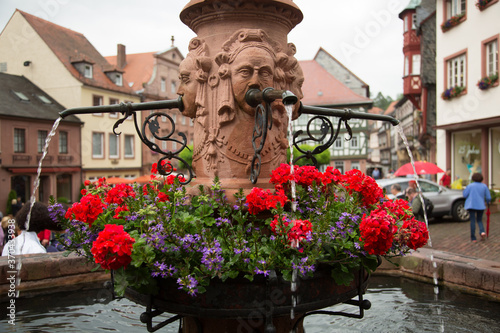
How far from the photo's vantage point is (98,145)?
104ft

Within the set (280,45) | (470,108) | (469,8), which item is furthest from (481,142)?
(280,45)

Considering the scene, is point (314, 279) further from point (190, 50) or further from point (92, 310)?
point (92, 310)

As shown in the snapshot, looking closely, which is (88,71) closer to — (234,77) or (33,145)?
(33,145)

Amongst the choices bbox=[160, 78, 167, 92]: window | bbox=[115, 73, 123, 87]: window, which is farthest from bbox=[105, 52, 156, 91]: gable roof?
bbox=[115, 73, 123, 87]: window

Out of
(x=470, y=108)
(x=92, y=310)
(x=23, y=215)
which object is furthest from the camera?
(x=470, y=108)

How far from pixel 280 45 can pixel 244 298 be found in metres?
1.91

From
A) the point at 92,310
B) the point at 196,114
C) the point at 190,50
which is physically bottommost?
the point at 92,310

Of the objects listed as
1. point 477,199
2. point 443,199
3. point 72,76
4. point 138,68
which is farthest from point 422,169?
point 138,68

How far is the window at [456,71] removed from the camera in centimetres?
1791

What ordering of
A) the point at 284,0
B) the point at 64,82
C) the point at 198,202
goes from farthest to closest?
the point at 64,82 < the point at 284,0 < the point at 198,202

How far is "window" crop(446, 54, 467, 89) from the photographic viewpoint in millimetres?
17906

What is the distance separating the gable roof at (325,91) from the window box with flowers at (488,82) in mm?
22172

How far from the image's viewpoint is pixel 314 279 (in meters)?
2.48

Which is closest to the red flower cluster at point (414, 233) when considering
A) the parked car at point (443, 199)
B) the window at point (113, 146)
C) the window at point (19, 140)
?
the parked car at point (443, 199)
